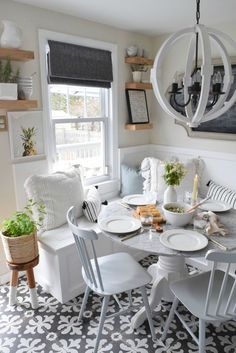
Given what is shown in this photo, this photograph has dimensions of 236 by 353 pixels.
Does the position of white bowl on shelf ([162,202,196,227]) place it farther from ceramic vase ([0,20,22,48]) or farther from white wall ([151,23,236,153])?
ceramic vase ([0,20,22,48])

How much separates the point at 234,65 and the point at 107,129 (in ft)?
4.84

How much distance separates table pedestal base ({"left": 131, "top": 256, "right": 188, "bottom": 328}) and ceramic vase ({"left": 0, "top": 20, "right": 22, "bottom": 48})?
2.03 m

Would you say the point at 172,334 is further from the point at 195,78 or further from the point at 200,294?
the point at 195,78

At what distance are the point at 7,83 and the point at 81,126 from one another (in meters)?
0.97

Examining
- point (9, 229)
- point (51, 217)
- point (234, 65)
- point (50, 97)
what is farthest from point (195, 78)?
point (9, 229)

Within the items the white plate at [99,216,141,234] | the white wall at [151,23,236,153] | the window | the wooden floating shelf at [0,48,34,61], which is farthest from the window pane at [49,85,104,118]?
the white plate at [99,216,141,234]

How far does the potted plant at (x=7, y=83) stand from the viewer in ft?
7.20

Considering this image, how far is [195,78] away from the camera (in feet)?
6.19

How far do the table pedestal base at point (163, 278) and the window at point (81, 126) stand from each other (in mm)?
1384

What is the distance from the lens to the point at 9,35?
217 cm

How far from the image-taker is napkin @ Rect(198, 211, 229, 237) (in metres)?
1.77

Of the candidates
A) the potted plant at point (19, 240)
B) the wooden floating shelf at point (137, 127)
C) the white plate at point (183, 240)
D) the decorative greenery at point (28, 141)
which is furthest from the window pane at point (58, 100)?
the white plate at point (183, 240)

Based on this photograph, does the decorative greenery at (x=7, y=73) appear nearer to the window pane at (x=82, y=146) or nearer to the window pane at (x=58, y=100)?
the window pane at (x=58, y=100)

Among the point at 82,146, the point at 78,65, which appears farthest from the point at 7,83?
the point at 82,146
